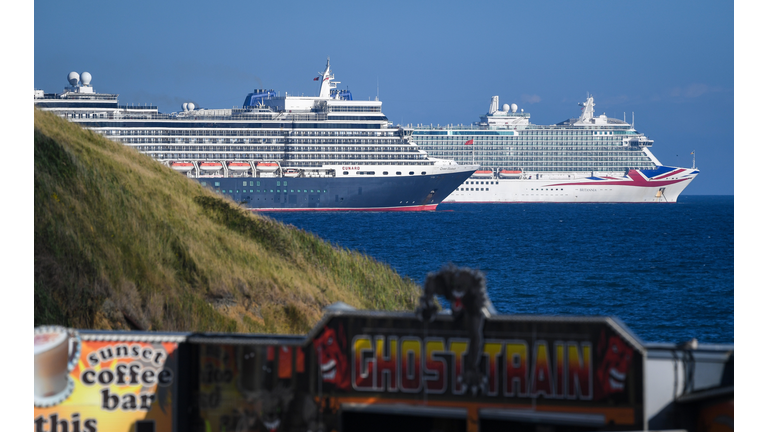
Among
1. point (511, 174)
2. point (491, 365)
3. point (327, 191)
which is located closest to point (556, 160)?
point (511, 174)

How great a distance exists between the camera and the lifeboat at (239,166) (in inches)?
2992

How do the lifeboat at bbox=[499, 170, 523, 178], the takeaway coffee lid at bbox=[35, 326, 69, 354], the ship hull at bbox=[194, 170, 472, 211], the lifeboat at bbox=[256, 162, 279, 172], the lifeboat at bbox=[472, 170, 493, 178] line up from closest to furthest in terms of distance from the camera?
1. the takeaway coffee lid at bbox=[35, 326, 69, 354]
2. the ship hull at bbox=[194, 170, 472, 211]
3. the lifeboat at bbox=[256, 162, 279, 172]
4. the lifeboat at bbox=[472, 170, 493, 178]
5. the lifeboat at bbox=[499, 170, 523, 178]

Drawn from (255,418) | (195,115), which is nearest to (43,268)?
(255,418)

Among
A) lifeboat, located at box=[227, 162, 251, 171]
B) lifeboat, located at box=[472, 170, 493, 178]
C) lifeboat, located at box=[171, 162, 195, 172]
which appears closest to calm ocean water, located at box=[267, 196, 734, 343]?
lifeboat, located at box=[227, 162, 251, 171]

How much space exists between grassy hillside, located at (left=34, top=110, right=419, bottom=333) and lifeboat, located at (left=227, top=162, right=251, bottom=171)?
58.3 metres

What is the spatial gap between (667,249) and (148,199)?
37.0m


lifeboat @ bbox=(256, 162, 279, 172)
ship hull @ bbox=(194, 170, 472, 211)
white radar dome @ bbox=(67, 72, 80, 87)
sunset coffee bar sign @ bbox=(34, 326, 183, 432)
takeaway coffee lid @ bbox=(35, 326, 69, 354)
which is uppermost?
white radar dome @ bbox=(67, 72, 80, 87)

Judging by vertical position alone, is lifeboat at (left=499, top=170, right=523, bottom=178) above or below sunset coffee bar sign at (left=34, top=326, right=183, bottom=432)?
above

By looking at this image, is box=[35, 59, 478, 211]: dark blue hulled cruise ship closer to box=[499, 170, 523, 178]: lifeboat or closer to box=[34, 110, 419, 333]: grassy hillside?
box=[499, 170, 523, 178]: lifeboat

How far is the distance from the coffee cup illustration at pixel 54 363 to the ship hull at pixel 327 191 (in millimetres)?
68630

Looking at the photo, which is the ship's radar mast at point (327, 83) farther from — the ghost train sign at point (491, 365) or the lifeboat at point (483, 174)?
the ghost train sign at point (491, 365)

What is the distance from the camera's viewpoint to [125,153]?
754 inches

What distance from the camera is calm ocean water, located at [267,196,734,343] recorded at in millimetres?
23250

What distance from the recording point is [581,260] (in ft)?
121
